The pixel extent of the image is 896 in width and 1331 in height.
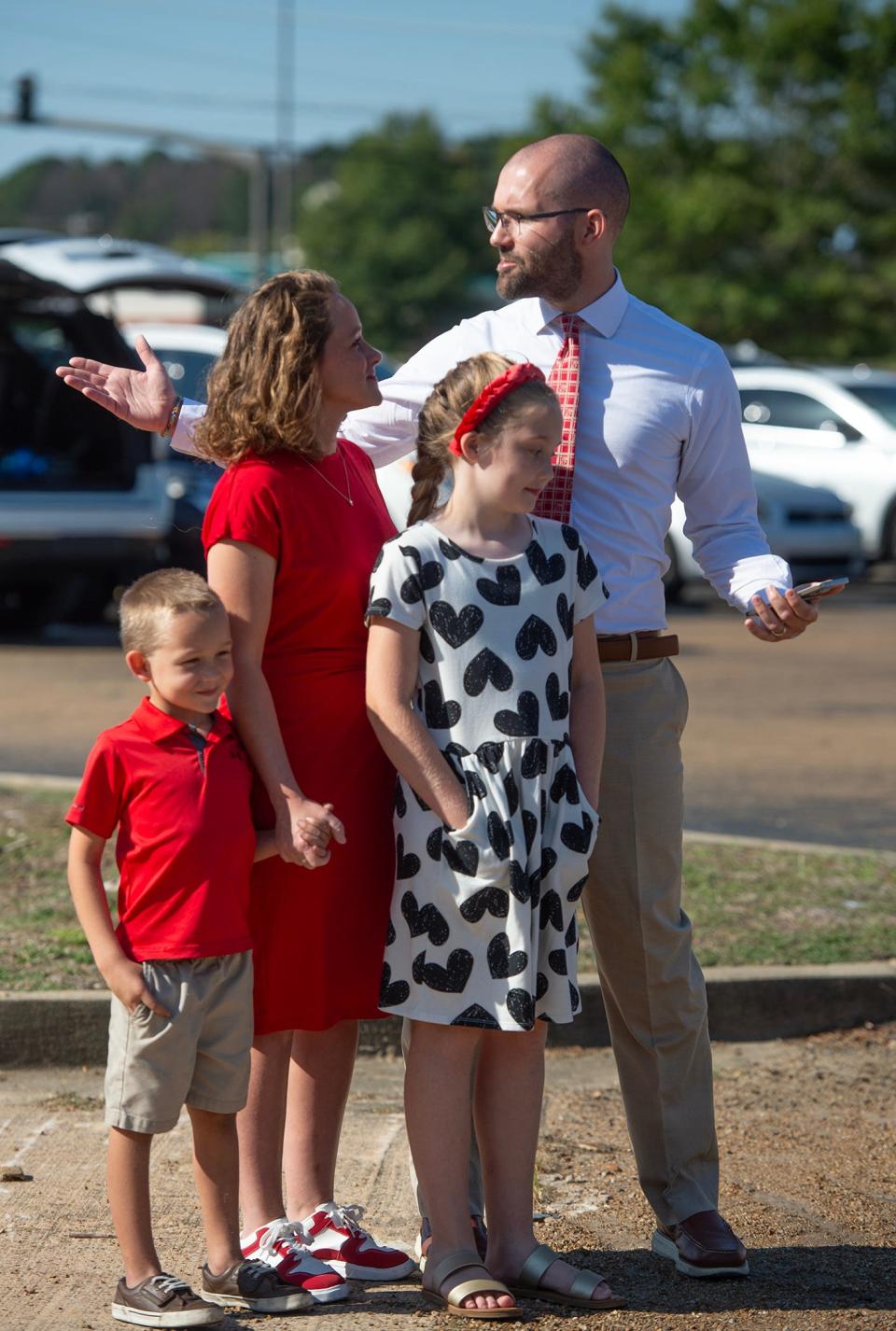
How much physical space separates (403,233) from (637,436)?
76563 millimetres

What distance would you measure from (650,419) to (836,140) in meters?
33.0

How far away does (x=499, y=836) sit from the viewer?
3318 millimetres

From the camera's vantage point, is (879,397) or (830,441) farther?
(879,397)

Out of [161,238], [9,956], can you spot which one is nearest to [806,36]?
[9,956]

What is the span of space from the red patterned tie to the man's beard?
11 centimetres

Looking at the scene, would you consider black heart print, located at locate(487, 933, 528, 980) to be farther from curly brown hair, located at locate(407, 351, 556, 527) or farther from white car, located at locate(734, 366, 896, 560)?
white car, located at locate(734, 366, 896, 560)

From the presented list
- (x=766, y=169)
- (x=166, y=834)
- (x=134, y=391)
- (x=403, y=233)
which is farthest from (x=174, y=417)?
(x=403, y=233)

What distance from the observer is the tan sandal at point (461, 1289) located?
11.1 ft

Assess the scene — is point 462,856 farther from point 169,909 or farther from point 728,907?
point 728,907

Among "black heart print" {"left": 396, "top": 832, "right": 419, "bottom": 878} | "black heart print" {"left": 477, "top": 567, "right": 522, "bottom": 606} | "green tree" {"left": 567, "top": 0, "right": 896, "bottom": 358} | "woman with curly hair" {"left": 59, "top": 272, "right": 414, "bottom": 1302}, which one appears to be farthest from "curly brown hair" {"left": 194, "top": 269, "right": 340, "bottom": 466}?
"green tree" {"left": 567, "top": 0, "right": 896, "bottom": 358}

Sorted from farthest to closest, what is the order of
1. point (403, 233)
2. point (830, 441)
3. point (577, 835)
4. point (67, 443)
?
point (403, 233)
point (830, 441)
point (67, 443)
point (577, 835)

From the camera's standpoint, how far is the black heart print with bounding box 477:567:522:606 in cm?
339

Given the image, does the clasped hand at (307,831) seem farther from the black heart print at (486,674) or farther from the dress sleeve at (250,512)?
the dress sleeve at (250,512)

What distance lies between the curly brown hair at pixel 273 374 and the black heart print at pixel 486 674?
519mm
